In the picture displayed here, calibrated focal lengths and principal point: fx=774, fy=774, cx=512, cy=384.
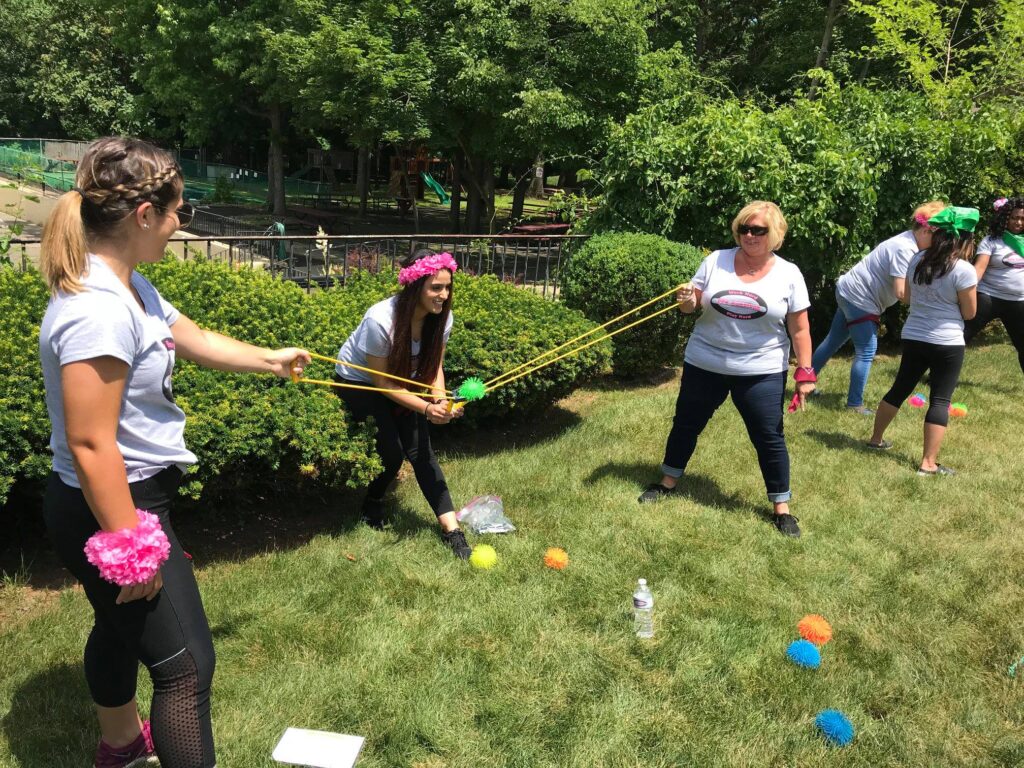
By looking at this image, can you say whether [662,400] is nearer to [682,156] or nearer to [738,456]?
[738,456]

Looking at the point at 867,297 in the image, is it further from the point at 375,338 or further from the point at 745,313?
the point at 375,338

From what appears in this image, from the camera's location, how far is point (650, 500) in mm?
4730

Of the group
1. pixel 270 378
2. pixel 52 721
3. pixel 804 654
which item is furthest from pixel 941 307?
pixel 52 721

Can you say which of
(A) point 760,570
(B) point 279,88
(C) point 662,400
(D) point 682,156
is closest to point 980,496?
(A) point 760,570

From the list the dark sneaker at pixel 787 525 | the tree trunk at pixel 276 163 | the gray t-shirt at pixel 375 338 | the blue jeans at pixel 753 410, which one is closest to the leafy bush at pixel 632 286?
the blue jeans at pixel 753 410

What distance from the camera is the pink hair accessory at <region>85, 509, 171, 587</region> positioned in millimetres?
1823

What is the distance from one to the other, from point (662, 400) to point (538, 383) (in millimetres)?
1771

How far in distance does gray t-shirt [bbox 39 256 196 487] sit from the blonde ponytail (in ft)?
0.09

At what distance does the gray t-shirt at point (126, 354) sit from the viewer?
1728 mm

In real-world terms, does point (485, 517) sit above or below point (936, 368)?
below

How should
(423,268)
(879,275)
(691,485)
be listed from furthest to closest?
(879,275) → (691,485) → (423,268)

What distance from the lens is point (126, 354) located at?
1774 mm

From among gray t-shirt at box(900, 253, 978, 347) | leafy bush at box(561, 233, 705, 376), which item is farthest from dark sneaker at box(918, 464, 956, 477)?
leafy bush at box(561, 233, 705, 376)

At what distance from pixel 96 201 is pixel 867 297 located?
615cm
